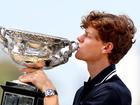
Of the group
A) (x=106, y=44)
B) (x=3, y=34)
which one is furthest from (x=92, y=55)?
(x=3, y=34)

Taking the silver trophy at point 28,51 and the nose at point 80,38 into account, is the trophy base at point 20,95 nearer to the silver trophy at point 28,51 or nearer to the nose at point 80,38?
the silver trophy at point 28,51

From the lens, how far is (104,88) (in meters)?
3.53

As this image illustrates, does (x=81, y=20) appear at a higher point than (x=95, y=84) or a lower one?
higher

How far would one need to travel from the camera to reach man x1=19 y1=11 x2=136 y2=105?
358 cm

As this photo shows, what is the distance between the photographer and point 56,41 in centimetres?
380

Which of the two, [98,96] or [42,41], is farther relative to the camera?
[42,41]

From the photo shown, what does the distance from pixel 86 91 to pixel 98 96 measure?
0.14 metres

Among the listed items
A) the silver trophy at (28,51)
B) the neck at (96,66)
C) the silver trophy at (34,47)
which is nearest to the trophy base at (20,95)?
the silver trophy at (28,51)

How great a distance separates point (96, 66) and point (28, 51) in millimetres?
375

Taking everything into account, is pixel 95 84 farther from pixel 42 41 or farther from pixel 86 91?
pixel 42 41

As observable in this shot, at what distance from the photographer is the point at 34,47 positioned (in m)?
3.83

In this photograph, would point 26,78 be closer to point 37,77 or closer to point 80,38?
point 37,77

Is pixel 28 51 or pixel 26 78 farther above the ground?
pixel 28 51

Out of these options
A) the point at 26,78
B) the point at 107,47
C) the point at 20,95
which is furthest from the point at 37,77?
the point at 107,47
